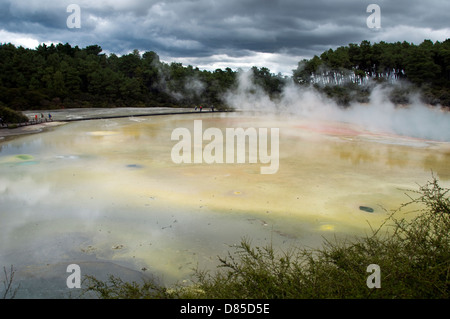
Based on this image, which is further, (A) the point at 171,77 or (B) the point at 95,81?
(A) the point at 171,77

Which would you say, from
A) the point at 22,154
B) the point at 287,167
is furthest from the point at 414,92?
the point at 22,154

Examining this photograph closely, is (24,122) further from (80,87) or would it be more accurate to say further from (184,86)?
(184,86)

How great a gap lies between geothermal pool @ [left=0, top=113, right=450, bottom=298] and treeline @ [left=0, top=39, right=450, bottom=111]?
27.8 m

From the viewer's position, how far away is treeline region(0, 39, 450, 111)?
39844 millimetres

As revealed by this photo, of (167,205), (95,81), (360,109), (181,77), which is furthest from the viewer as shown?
(181,77)

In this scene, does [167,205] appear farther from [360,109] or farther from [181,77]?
[181,77]

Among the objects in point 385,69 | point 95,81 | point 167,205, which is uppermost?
point 385,69

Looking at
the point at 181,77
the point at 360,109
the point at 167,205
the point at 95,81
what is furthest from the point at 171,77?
the point at 167,205

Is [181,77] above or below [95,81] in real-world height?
above

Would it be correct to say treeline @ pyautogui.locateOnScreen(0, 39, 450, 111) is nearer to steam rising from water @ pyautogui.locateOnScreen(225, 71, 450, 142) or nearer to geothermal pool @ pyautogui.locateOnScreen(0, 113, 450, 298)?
steam rising from water @ pyautogui.locateOnScreen(225, 71, 450, 142)

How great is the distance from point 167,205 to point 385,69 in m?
45.4

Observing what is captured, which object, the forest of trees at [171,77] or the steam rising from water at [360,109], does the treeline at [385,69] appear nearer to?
the forest of trees at [171,77]

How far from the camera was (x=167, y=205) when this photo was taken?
8844 mm

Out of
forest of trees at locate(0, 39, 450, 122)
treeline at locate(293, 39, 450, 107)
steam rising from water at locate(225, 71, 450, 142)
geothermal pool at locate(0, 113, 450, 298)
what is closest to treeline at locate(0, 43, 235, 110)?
forest of trees at locate(0, 39, 450, 122)
